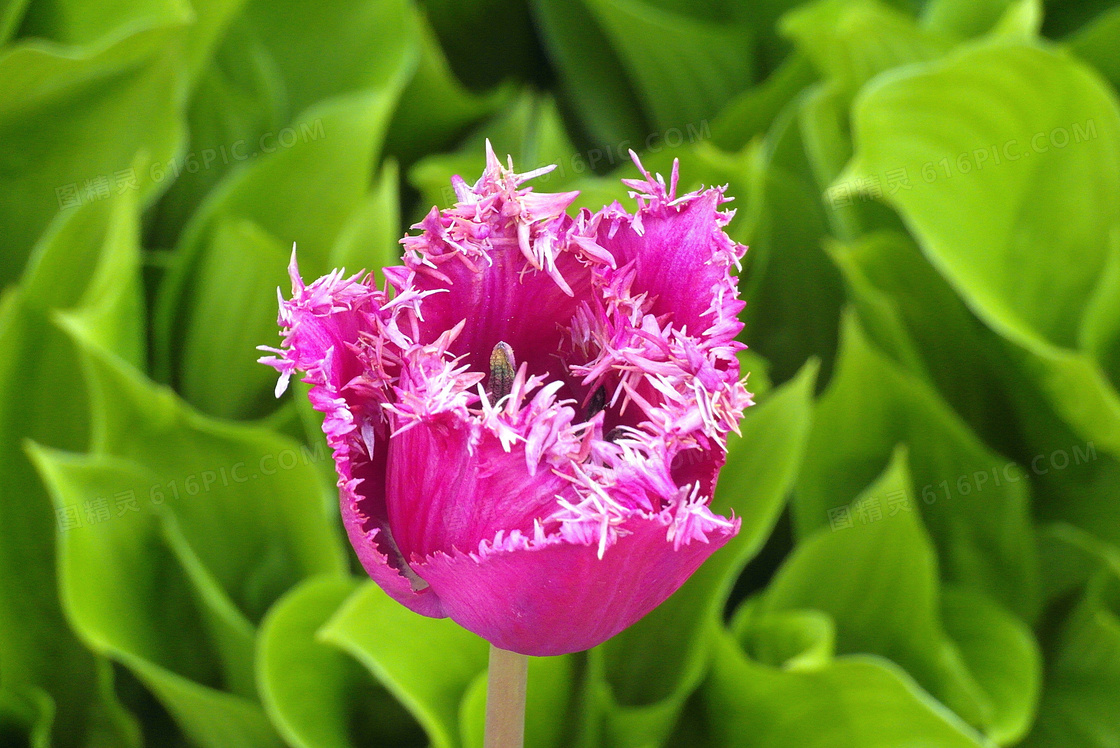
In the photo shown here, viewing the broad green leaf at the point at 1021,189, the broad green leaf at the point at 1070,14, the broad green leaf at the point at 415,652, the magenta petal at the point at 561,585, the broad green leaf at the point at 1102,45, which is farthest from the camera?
the broad green leaf at the point at 1070,14

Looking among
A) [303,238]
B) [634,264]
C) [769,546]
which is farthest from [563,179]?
[634,264]

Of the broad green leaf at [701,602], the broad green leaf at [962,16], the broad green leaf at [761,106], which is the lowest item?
the broad green leaf at [701,602]

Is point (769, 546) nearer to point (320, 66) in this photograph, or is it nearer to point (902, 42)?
point (902, 42)

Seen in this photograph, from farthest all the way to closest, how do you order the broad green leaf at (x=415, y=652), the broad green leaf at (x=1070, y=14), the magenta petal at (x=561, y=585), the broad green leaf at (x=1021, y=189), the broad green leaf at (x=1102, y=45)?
the broad green leaf at (x=1070, y=14), the broad green leaf at (x=1102, y=45), the broad green leaf at (x=1021, y=189), the broad green leaf at (x=415, y=652), the magenta petal at (x=561, y=585)

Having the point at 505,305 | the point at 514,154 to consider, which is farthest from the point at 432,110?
the point at 505,305

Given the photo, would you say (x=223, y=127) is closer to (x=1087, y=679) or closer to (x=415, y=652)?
(x=415, y=652)

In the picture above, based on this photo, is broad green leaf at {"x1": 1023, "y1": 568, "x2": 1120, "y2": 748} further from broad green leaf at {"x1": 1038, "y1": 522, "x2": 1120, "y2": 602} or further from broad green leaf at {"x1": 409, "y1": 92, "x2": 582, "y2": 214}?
broad green leaf at {"x1": 409, "y1": 92, "x2": 582, "y2": 214}

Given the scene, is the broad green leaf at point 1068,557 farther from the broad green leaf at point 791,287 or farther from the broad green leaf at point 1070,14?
the broad green leaf at point 1070,14

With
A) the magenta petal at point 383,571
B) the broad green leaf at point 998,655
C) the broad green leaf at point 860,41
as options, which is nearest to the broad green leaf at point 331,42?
the broad green leaf at point 860,41
